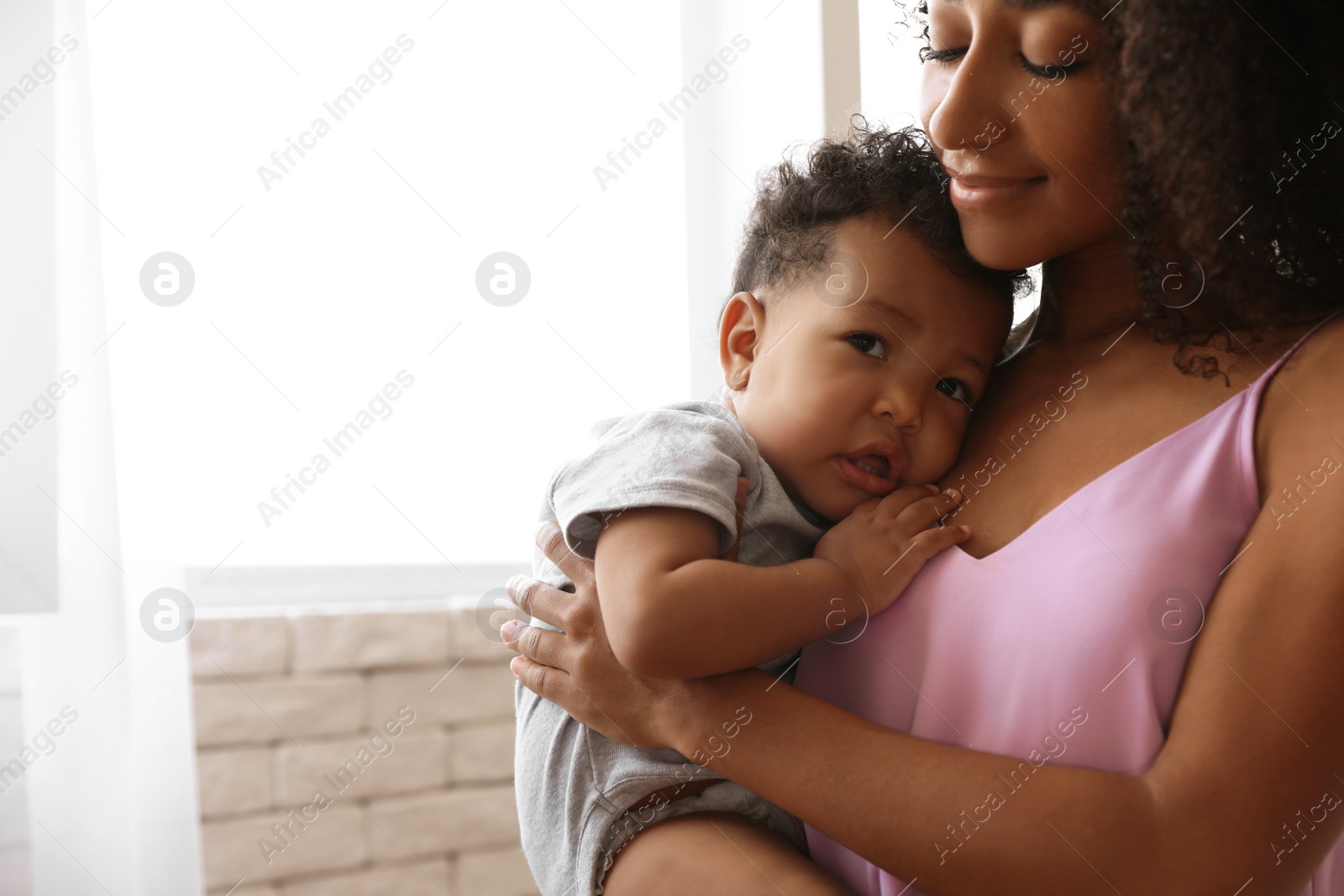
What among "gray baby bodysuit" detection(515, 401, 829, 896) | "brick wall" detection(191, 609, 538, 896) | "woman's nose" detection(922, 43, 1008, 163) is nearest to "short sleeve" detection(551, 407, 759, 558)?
"gray baby bodysuit" detection(515, 401, 829, 896)

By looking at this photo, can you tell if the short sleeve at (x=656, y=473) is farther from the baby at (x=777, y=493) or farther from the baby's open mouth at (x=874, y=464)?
the baby's open mouth at (x=874, y=464)

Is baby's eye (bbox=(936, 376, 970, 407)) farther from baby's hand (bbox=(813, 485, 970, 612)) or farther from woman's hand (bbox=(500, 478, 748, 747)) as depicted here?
woman's hand (bbox=(500, 478, 748, 747))

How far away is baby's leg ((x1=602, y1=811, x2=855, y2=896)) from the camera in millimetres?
907

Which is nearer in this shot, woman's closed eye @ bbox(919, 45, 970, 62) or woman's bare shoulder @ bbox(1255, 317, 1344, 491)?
woman's bare shoulder @ bbox(1255, 317, 1344, 491)

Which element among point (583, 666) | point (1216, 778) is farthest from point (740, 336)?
point (1216, 778)

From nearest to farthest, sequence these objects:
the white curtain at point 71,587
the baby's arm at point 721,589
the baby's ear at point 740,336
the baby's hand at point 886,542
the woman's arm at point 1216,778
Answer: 1. the woman's arm at point 1216,778
2. the baby's arm at point 721,589
3. the baby's hand at point 886,542
4. the baby's ear at point 740,336
5. the white curtain at point 71,587

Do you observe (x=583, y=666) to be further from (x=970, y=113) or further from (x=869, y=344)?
(x=970, y=113)

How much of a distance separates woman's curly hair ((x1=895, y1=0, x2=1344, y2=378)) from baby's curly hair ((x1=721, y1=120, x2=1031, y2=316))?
19 cm

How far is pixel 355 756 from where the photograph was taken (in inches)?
68.8

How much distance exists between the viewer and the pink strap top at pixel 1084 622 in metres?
0.82

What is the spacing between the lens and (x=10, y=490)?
1.54 meters

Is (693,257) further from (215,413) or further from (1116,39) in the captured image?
(1116,39)

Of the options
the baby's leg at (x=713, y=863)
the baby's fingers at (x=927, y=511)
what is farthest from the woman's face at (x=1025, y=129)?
the baby's leg at (x=713, y=863)

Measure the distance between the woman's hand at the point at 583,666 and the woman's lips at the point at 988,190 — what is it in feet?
1.11
